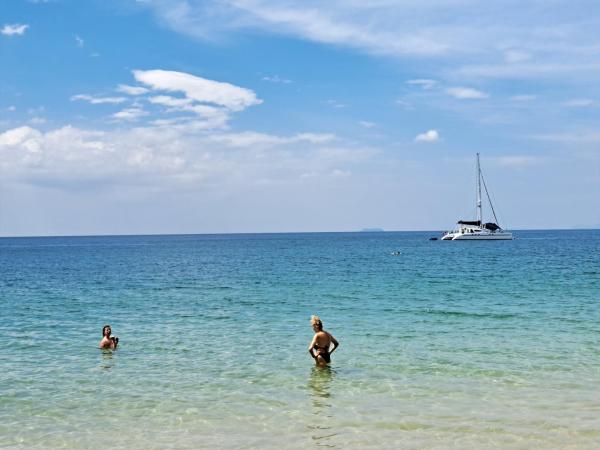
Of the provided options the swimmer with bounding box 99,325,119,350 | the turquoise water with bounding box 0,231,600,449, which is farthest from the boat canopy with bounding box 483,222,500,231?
the swimmer with bounding box 99,325,119,350

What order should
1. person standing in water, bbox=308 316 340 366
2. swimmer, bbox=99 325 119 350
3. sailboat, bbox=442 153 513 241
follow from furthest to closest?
sailboat, bbox=442 153 513 241, swimmer, bbox=99 325 119 350, person standing in water, bbox=308 316 340 366

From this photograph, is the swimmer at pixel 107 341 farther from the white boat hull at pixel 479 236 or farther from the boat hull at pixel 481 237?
the boat hull at pixel 481 237

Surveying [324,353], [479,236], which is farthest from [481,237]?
[324,353]

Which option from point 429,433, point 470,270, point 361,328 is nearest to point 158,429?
point 429,433

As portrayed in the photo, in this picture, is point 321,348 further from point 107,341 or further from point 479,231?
point 479,231

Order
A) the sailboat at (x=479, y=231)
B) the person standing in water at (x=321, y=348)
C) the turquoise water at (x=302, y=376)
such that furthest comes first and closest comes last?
the sailboat at (x=479, y=231) → the person standing in water at (x=321, y=348) → the turquoise water at (x=302, y=376)

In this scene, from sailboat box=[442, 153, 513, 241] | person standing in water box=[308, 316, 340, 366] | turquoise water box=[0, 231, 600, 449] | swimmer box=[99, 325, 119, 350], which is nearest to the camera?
turquoise water box=[0, 231, 600, 449]

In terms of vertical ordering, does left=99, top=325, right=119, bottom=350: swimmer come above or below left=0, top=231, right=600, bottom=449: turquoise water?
above

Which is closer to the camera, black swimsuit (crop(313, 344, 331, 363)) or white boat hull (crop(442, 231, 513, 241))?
black swimsuit (crop(313, 344, 331, 363))

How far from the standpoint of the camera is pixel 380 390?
15.8m

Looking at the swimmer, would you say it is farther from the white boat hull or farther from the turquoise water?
the white boat hull

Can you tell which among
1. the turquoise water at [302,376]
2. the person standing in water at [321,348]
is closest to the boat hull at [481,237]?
the turquoise water at [302,376]

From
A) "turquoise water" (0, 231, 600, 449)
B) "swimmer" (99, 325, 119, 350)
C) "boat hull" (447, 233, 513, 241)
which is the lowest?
"turquoise water" (0, 231, 600, 449)

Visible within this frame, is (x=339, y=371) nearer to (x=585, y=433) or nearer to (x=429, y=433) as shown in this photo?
(x=429, y=433)
